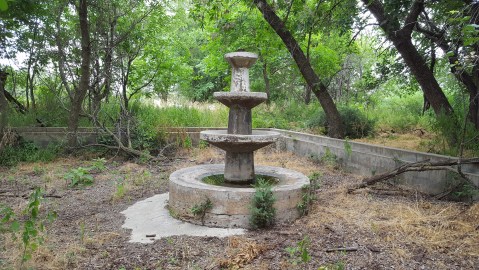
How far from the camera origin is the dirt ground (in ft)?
11.6

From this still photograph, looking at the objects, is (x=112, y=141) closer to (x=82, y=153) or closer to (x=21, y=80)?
(x=82, y=153)

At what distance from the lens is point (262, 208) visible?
15.0 ft

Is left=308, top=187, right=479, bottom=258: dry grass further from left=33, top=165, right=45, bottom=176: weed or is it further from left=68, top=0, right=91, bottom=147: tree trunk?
left=68, top=0, right=91, bottom=147: tree trunk

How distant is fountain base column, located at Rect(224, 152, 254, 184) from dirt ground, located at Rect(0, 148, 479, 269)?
1128 millimetres

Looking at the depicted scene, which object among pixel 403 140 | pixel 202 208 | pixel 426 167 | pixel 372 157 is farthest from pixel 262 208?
pixel 403 140

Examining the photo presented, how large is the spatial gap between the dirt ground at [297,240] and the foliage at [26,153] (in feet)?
9.26

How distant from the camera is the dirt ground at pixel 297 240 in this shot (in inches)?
140

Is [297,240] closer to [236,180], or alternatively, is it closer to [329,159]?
[236,180]

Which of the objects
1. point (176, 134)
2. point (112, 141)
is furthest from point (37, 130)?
point (176, 134)

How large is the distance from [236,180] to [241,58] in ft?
6.06

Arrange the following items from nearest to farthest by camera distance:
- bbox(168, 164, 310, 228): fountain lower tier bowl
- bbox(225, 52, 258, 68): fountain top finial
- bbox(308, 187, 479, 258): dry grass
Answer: bbox(308, 187, 479, 258): dry grass, bbox(168, 164, 310, 228): fountain lower tier bowl, bbox(225, 52, 258, 68): fountain top finial

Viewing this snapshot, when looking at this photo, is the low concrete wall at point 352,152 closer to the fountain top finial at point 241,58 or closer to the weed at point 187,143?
the weed at point 187,143

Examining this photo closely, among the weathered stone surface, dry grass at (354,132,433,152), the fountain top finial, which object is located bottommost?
dry grass at (354,132,433,152)

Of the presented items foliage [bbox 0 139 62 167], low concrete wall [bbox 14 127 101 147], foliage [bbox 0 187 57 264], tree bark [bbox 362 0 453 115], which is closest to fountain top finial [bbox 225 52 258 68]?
foliage [bbox 0 187 57 264]
